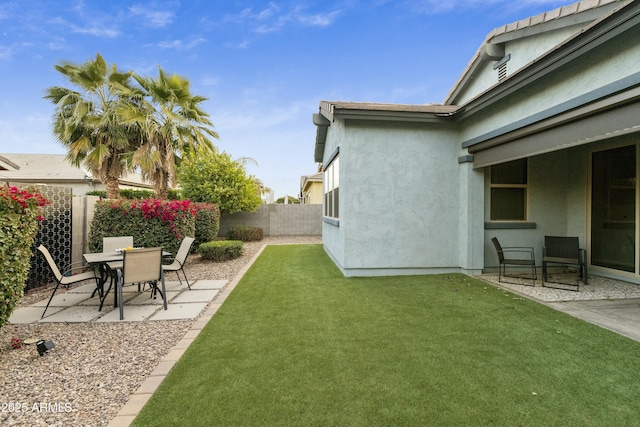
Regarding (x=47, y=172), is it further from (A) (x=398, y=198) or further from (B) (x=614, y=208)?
A: (B) (x=614, y=208)

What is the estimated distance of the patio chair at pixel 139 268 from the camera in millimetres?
4566

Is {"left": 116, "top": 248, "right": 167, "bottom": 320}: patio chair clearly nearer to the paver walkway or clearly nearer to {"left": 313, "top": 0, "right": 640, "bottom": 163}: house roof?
the paver walkway

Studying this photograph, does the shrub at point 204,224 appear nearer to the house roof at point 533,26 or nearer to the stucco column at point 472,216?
the stucco column at point 472,216

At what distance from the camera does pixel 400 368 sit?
117 inches

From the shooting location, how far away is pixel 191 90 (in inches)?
514

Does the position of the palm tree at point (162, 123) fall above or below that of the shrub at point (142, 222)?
above

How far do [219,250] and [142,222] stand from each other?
2435 mm

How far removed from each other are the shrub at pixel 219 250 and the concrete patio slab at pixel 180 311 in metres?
4.33

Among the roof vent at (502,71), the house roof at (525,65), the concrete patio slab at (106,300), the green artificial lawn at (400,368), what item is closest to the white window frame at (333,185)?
the house roof at (525,65)

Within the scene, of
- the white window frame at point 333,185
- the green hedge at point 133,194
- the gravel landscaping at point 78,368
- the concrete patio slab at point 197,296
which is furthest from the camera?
the green hedge at point 133,194

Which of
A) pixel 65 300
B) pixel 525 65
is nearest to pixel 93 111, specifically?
pixel 65 300

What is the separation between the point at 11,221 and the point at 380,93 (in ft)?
69.3

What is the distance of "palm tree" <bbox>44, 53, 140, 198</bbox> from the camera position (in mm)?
11367

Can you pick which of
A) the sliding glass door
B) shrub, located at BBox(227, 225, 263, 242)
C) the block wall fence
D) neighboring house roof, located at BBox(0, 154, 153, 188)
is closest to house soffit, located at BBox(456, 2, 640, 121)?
the sliding glass door
